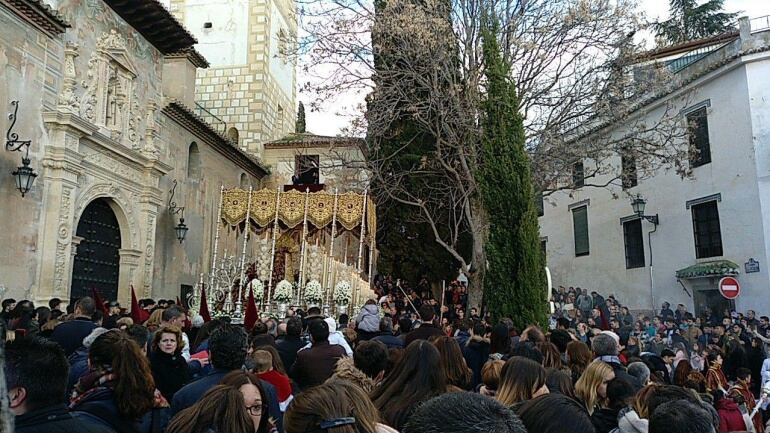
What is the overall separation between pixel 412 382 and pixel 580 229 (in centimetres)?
2474

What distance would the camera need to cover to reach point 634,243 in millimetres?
23281

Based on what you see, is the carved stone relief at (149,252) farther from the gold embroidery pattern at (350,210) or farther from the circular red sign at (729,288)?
the circular red sign at (729,288)

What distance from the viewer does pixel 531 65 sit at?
1545cm

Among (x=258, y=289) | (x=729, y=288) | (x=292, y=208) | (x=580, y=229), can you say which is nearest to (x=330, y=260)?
(x=292, y=208)

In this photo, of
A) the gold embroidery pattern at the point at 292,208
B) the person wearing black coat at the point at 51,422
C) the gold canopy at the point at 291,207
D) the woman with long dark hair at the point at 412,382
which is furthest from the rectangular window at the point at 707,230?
the person wearing black coat at the point at 51,422

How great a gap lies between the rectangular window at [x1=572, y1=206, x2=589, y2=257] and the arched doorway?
19227 millimetres

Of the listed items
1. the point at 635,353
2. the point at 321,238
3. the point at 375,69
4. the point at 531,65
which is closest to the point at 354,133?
the point at 375,69

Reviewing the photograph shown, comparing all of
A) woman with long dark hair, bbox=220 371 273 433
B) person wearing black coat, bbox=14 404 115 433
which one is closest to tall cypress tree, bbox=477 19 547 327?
woman with long dark hair, bbox=220 371 273 433

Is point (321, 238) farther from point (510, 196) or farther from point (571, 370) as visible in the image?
point (571, 370)

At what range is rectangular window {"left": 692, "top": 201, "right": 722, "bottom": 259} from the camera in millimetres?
19359

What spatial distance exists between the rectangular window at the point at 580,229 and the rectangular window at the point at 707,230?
612 centimetres

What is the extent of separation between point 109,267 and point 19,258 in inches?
131

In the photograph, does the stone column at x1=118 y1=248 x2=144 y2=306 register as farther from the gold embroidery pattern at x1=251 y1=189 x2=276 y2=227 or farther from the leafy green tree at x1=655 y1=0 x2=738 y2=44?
the leafy green tree at x1=655 y1=0 x2=738 y2=44

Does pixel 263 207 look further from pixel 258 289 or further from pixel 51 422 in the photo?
pixel 51 422
